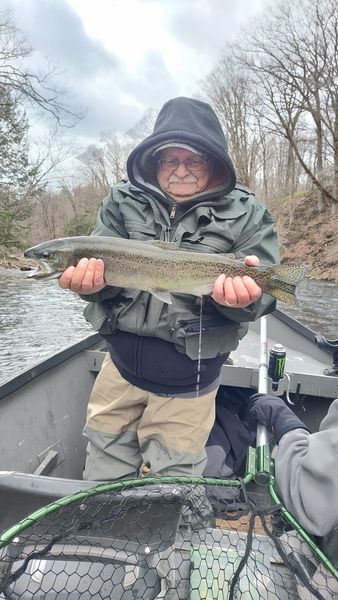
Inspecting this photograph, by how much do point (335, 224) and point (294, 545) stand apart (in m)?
24.4

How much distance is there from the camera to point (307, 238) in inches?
982

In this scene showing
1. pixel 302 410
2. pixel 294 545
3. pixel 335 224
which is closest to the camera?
pixel 294 545

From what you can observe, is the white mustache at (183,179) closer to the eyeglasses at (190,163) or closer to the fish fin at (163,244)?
the eyeglasses at (190,163)

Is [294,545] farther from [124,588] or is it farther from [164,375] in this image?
[164,375]

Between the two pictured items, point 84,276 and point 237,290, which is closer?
point 237,290

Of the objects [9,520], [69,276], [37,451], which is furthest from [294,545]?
[37,451]

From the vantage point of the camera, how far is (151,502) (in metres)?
1.48

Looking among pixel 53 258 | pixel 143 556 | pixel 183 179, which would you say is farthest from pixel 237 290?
pixel 143 556

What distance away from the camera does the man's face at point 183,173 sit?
8.14 ft

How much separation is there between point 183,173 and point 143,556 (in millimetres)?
1962

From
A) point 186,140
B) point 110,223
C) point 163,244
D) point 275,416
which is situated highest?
point 186,140

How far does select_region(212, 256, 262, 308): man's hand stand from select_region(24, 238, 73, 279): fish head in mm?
891

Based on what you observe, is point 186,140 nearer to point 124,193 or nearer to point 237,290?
point 124,193

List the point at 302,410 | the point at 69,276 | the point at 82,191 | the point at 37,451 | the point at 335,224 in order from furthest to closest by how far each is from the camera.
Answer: the point at 82,191 → the point at 335,224 → the point at 302,410 → the point at 37,451 → the point at 69,276
